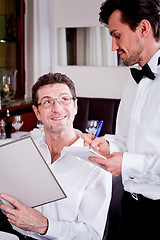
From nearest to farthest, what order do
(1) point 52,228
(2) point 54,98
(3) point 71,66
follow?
(1) point 52,228
(2) point 54,98
(3) point 71,66

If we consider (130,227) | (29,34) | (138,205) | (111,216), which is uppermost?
(29,34)

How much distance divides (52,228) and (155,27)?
→ 902mm

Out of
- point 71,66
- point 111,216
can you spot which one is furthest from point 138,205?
point 71,66

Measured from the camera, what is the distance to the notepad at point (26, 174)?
1.14 meters

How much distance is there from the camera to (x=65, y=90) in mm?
1797

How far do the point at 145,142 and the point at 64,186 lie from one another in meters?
0.40

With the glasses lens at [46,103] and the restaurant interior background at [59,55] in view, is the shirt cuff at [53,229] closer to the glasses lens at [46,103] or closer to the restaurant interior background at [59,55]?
the glasses lens at [46,103]

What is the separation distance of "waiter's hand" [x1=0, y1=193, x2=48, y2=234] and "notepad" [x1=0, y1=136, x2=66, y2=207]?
0.03 m

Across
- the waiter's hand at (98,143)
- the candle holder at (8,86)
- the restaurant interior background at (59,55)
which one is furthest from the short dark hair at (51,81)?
the candle holder at (8,86)

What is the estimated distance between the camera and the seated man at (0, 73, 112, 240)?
4.71 ft

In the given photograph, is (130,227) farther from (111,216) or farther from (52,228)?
(111,216)

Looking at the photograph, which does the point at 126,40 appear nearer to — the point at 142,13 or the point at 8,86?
the point at 142,13

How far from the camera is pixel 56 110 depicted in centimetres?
176

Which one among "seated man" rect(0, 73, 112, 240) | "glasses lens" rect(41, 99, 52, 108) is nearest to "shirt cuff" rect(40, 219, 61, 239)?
"seated man" rect(0, 73, 112, 240)
